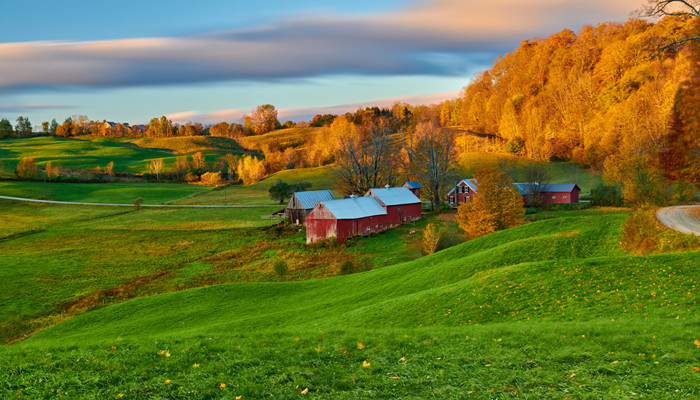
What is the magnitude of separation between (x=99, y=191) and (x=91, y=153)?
78.8 meters

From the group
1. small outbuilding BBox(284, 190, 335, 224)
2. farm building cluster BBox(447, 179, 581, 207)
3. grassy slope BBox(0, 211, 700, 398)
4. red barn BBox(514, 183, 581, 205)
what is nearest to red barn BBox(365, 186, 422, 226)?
small outbuilding BBox(284, 190, 335, 224)

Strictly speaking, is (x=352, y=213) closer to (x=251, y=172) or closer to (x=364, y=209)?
(x=364, y=209)

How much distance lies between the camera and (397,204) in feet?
208

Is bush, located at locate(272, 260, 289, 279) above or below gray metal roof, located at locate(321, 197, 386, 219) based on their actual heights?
below

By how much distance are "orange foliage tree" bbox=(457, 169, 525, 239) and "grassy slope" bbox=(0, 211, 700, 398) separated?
17.8 m

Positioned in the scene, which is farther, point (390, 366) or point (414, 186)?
point (414, 186)

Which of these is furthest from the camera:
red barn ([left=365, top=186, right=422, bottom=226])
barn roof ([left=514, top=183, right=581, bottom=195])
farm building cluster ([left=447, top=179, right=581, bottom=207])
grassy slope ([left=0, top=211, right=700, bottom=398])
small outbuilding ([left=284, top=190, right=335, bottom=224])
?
barn roof ([left=514, top=183, right=581, bottom=195])

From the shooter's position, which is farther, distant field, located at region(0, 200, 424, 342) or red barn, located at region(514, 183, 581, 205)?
red barn, located at region(514, 183, 581, 205)

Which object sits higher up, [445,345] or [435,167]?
[435,167]

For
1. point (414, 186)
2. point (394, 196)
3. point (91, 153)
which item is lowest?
point (394, 196)

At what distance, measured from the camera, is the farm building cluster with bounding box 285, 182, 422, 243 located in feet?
181

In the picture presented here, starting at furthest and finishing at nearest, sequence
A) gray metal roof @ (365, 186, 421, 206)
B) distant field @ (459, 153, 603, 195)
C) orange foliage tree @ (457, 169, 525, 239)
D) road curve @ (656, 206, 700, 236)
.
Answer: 1. distant field @ (459, 153, 603, 195)
2. gray metal roof @ (365, 186, 421, 206)
3. orange foliage tree @ (457, 169, 525, 239)
4. road curve @ (656, 206, 700, 236)

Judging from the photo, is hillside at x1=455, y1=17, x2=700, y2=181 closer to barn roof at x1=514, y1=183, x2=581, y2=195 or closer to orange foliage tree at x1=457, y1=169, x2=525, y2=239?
barn roof at x1=514, y1=183, x2=581, y2=195

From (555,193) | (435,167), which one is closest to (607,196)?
(555,193)
